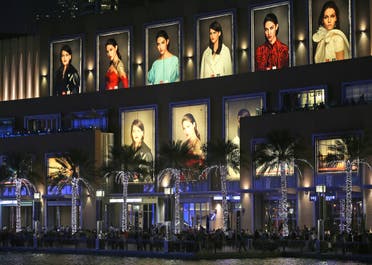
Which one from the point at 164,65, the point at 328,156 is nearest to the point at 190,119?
the point at 164,65

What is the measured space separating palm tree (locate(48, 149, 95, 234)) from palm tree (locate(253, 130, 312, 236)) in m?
19.3

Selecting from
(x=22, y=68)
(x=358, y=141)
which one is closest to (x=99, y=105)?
(x=22, y=68)

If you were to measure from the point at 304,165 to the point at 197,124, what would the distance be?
17.2 meters

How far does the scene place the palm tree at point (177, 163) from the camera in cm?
8375

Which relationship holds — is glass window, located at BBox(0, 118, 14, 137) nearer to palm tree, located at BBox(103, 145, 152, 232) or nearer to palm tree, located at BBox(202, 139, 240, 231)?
palm tree, located at BBox(103, 145, 152, 232)

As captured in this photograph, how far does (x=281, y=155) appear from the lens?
73.9 m

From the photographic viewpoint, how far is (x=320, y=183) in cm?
7562

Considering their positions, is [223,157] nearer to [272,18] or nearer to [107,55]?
[272,18]

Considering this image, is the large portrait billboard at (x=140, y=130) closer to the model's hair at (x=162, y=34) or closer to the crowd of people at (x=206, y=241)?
the model's hair at (x=162, y=34)

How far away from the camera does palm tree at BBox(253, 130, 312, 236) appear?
73875 mm

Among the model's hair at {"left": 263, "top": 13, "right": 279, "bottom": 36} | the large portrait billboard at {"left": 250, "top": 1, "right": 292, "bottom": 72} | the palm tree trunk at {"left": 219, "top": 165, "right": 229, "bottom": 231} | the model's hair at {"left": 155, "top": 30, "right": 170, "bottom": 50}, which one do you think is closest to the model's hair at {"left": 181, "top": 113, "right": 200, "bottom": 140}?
the large portrait billboard at {"left": 250, "top": 1, "right": 292, "bottom": 72}

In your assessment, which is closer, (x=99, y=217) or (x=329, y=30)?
(x=99, y=217)

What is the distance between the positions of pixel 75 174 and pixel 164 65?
15.3 metres

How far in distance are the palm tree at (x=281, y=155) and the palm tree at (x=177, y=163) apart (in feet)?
31.6
